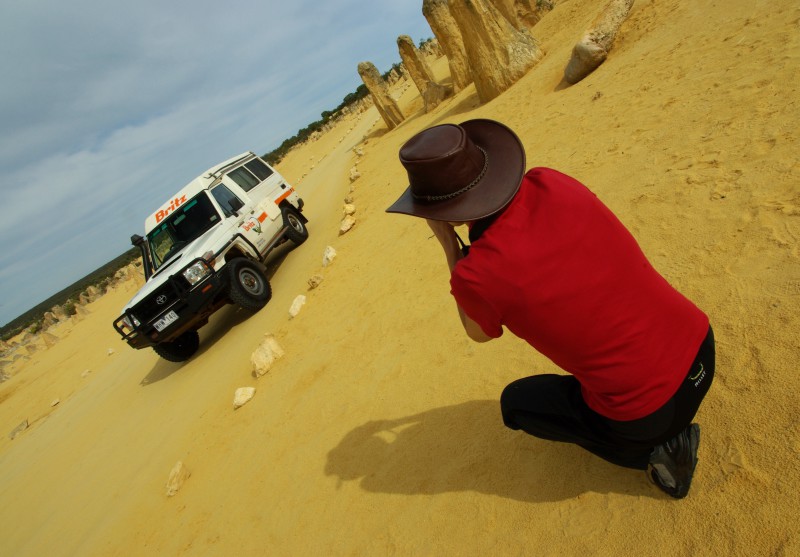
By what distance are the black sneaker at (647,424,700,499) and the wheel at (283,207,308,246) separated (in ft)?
24.8

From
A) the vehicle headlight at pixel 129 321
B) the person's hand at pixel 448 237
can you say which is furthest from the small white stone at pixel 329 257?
the person's hand at pixel 448 237

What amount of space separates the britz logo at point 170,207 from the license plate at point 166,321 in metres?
2.10

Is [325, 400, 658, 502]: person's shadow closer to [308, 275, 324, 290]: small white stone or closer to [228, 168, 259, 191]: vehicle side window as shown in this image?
[308, 275, 324, 290]: small white stone

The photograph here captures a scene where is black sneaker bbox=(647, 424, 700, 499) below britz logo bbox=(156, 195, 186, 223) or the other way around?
below

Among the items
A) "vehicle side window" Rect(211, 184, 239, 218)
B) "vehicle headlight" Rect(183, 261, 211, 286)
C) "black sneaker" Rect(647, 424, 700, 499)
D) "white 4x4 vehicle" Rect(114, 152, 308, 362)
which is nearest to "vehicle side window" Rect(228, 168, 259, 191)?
"white 4x4 vehicle" Rect(114, 152, 308, 362)

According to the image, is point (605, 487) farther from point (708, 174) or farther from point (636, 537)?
point (708, 174)

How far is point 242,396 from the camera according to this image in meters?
4.66

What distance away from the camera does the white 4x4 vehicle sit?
5914mm

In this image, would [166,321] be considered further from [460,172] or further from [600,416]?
[600,416]

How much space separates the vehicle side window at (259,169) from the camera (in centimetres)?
838

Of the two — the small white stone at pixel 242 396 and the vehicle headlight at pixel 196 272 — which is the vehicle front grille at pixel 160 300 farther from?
the small white stone at pixel 242 396

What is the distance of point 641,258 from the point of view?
5.30 ft

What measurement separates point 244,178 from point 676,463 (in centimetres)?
793

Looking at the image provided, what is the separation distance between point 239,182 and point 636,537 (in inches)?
305
